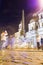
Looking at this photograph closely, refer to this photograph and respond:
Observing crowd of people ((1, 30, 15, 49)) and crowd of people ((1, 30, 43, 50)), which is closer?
crowd of people ((1, 30, 43, 50))

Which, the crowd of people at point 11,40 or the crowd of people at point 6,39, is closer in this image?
the crowd of people at point 11,40

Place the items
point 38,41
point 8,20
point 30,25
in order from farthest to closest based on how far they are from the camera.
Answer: point 8,20
point 30,25
point 38,41

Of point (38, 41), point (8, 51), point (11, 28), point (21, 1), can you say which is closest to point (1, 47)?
point (8, 51)

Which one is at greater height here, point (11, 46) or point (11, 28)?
point (11, 28)

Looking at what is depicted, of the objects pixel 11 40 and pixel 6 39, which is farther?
pixel 6 39

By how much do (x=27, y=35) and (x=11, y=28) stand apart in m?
0.46

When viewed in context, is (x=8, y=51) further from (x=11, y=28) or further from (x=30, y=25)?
(x=30, y=25)

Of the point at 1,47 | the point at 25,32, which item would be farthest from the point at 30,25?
the point at 1,47

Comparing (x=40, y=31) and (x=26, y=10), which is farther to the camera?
(x=26, y=10)

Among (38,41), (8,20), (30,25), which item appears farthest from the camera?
(8,20)

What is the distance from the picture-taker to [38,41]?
2.66m

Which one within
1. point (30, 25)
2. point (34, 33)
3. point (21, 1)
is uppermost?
point (21, 1)

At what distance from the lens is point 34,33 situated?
276 centimetres

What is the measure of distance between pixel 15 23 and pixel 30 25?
1.21 feet
